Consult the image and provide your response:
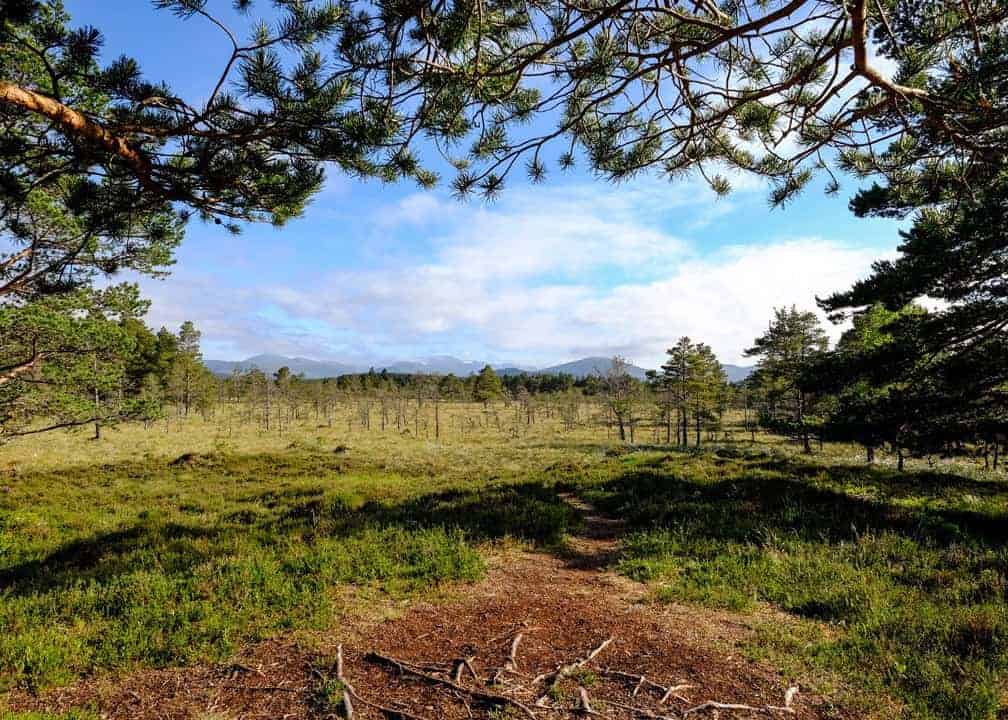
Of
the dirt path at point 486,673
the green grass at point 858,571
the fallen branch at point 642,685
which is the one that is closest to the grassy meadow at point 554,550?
the green grass at point 858,571

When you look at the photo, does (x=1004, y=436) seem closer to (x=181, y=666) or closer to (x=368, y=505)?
(x=368, y=505)

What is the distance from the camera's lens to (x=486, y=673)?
160 inches

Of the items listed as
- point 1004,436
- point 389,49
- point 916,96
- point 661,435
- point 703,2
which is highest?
point 703,2

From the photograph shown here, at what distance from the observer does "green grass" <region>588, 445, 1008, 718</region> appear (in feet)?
13.0

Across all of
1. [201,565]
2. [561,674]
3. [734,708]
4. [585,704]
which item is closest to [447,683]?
[561,674]

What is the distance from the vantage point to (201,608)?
5.30 m

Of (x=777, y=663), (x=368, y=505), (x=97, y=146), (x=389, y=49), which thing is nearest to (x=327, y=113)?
(x=389, y=49)

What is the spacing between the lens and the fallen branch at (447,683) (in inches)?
141

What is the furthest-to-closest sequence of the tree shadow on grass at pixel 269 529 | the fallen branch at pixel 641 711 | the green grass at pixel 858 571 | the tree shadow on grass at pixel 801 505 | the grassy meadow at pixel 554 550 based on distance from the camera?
the tree shadow on grass at pixel 801 505
the tree shadow on grass at pixel 269 529
the grassy meadow at pixel 554 550
the green grass at pixel 858 571
the fallen branch at pixel 641 711

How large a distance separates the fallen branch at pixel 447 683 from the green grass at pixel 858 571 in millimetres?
2451

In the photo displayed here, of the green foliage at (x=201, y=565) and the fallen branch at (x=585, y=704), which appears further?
the green foliage at (x=201, y=565)

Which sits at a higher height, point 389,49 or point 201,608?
point 389,49

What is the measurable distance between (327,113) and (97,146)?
2.08 meters

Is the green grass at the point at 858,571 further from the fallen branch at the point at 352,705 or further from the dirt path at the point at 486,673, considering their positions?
the fallen branch at the point at 352,705
